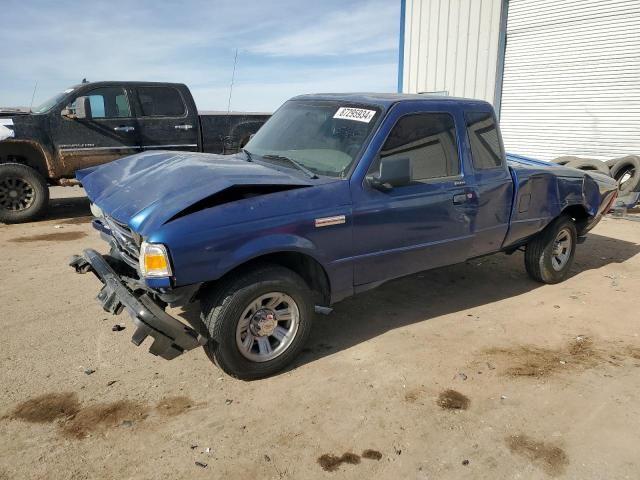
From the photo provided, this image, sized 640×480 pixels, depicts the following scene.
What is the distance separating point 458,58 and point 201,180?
1270cm

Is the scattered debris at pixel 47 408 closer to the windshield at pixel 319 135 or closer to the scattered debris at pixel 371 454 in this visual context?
the scattered debris at pixel 371 454

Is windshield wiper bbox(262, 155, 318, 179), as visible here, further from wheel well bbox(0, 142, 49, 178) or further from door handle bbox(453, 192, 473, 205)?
wheel well bbox(0, 142, 49, 178)

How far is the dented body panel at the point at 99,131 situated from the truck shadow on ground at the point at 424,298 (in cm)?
499

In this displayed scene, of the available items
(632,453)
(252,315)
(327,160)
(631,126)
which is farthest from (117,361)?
(631,126)

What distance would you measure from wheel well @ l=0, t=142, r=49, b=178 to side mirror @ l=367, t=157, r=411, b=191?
6498 millimetres

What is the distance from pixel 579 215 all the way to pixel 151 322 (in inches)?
193

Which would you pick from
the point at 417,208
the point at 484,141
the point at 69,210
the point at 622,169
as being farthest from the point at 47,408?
the point at 622,169

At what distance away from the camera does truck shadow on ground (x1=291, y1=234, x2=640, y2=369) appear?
4.14 metres

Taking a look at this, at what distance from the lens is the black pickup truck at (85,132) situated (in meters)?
7.64

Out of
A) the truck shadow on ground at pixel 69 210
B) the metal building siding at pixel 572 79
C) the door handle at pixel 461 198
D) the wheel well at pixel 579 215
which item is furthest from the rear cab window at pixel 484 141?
the metal building siding at pixel 572 79

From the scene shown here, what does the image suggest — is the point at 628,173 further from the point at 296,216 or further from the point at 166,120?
the point at 296,216

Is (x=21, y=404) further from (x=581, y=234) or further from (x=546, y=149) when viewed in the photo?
(x=546, y=149)

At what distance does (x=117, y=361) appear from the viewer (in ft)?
11.9

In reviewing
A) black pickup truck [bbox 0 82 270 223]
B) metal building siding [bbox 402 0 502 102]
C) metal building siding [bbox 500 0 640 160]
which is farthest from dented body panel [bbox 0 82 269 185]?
metal building siding [bbox 500 0 640 160]
